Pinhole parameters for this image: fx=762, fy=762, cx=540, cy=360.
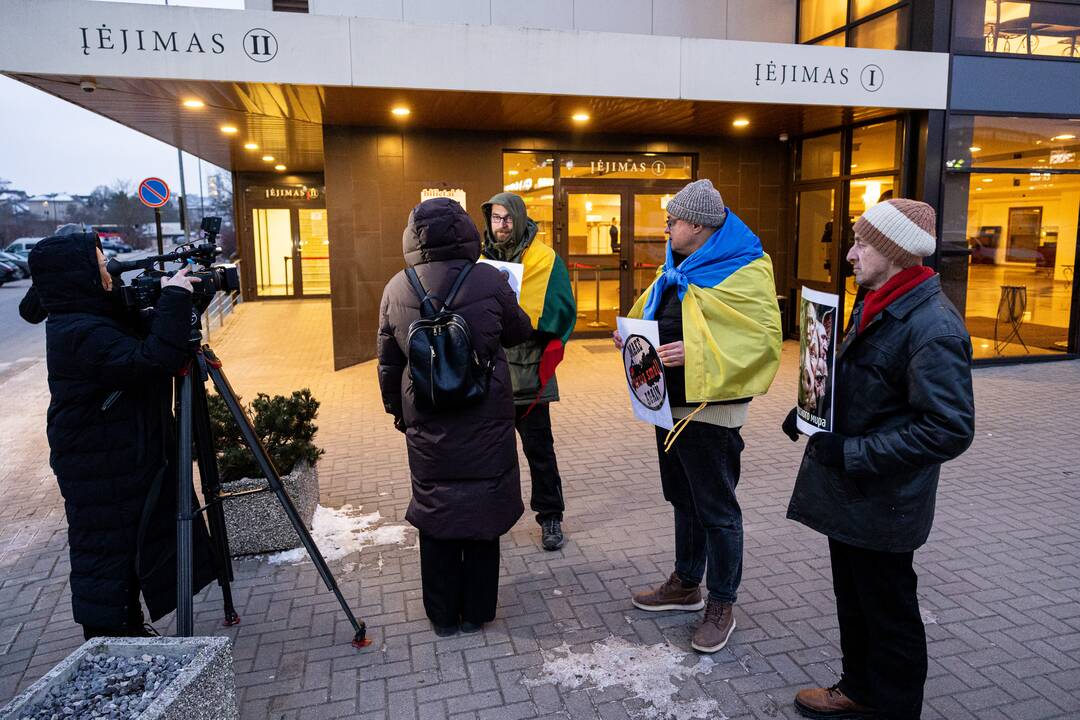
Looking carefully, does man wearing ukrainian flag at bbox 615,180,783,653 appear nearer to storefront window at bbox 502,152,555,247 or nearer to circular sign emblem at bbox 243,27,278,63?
circular sign emblem at bbox 243,27,278,63

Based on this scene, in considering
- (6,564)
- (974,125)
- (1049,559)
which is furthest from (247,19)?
(974,125)

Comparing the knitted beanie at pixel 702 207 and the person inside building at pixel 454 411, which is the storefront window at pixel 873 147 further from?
the person inside building at pixel 454 411

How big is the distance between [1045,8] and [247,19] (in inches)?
390

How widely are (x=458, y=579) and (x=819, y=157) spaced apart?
405 inches

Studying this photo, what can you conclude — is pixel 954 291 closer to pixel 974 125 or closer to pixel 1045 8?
pixel 974 125

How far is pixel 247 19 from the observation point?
24.4ft

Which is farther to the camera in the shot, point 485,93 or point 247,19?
point 485,93

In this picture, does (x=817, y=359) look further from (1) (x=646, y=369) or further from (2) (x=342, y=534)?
(2) (x=342, y=534)

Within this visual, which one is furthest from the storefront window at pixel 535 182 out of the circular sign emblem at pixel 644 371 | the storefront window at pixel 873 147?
the circular sign emblem at pixel 644 371

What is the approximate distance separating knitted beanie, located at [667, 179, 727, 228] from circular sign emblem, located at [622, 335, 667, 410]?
0.55 meters

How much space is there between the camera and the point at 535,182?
11.9 metres

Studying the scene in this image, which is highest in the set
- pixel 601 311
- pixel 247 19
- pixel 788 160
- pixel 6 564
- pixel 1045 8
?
pixel 1045 8

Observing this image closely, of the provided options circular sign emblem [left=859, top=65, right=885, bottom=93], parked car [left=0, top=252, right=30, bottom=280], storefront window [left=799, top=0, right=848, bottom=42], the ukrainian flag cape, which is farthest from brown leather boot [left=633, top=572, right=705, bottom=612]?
parked car [left=0, top=252, right=30, bottom=280]

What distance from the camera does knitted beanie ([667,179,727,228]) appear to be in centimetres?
319
